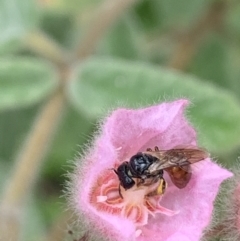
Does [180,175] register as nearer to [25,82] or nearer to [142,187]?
[142,187]

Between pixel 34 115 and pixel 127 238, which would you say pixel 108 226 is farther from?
pixel 34 115

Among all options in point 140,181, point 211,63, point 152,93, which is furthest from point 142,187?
point 211,63

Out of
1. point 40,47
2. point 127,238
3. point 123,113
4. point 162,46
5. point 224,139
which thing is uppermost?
point 162,46

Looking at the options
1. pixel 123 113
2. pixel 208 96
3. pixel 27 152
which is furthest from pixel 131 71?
pixel 123 113

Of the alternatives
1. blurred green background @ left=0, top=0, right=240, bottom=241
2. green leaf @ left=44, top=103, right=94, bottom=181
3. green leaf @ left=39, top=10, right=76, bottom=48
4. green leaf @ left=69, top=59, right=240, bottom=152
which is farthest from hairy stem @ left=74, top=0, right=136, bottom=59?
green leaf @ left=39, top=10, right=76, bottom=48

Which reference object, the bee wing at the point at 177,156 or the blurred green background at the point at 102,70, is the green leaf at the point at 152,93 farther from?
the bee wing at the point at 177,156

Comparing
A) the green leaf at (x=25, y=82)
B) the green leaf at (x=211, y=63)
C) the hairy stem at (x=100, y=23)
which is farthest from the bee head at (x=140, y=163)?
the green leaf at (x=211, y=63)
